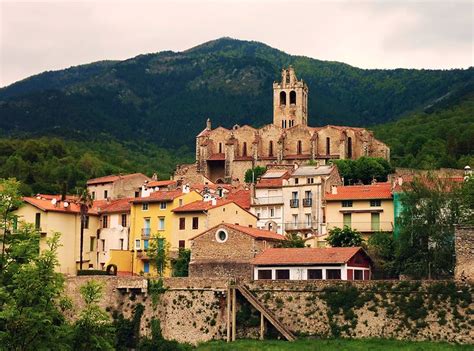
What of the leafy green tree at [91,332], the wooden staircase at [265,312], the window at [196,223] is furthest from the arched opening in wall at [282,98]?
the leafy green tree at [91,332]

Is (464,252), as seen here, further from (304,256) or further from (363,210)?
(363,210)

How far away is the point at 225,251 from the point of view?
72938 millimetres

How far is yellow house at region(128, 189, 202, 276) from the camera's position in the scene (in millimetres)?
84562

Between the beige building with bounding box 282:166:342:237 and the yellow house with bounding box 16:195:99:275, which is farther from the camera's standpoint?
the beige building with bounding box 282:166:342:237

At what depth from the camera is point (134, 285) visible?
2844 inches

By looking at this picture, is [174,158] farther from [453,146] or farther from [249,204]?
[249,204]

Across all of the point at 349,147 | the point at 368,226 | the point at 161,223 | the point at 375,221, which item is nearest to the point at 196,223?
the point at 161,223

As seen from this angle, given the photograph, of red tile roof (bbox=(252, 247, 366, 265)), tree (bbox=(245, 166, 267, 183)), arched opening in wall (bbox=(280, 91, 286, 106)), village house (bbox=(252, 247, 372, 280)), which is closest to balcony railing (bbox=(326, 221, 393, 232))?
village house (bbox=(252, 247, 372, 280))

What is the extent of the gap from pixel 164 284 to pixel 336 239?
13877 mm

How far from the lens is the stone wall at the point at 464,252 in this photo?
201ft

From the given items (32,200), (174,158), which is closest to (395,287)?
(32,200)

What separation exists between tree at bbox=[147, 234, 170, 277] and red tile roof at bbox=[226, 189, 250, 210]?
31.1 ft

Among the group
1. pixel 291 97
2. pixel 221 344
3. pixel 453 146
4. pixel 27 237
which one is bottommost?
pixel 221 344

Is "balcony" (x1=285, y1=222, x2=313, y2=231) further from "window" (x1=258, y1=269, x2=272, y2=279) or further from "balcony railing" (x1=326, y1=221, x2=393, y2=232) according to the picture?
"window" (x1=258, y1=269, x2=272, y2=279)
